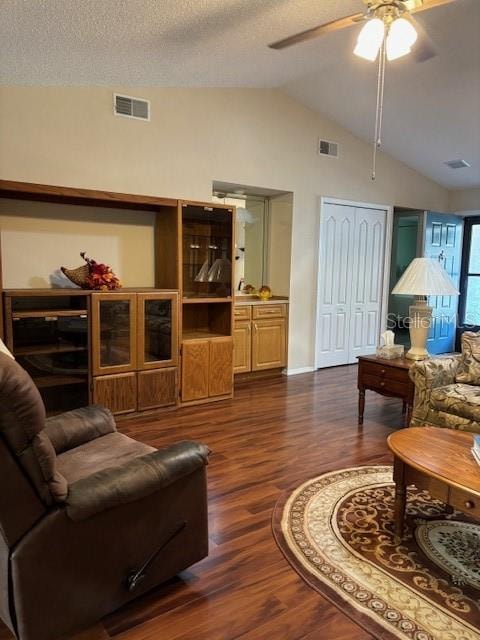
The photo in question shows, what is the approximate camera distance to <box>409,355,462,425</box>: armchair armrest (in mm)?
3330

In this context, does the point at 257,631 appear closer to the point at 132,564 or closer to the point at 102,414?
the point at 132,564

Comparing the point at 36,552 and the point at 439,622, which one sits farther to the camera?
the point at 439,622

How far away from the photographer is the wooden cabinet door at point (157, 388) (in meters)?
4.07

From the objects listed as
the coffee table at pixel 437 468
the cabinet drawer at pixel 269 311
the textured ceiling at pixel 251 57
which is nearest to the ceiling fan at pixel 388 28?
the textured ceiling at pixel 251 57

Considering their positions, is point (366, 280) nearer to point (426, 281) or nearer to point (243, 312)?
point (243, 312)

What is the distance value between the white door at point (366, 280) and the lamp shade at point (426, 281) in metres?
2.51

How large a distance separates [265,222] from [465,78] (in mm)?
2595

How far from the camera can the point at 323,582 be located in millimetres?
1960

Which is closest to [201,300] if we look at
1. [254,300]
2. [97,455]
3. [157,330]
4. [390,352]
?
[157,330]

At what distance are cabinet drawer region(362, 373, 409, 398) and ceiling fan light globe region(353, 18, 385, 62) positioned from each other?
92.2 inches

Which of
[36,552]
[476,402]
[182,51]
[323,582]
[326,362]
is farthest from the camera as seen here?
[326,362]

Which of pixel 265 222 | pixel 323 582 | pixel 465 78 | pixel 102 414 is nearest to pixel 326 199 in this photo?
pixel 265 222

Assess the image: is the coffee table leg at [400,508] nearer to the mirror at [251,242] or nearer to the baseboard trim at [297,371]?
the baseboard trim at [297,371]

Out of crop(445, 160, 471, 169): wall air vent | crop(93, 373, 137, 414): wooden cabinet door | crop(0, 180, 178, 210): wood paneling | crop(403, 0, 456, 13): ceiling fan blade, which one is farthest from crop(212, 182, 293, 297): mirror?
crop(403, 0, 456, 13): ceiling fan blade
